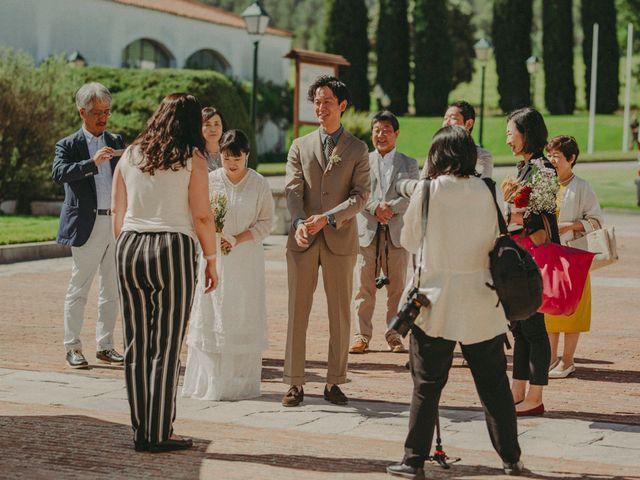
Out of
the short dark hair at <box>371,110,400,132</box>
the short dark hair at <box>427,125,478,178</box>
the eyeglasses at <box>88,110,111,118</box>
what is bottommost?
the short dark hair at <box>427,125,478,178</box>

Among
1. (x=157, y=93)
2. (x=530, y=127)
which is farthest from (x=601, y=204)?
(x=530, y=127)

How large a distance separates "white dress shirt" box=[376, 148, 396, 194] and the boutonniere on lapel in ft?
7.11

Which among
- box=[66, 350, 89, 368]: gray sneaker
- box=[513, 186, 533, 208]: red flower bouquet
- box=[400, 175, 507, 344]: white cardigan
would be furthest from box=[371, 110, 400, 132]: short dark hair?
box=[400, 175, 507, 344]: white cardigan

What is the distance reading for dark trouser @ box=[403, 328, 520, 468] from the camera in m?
5.65

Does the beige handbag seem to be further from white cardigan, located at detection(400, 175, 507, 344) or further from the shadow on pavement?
the shadow on pavement

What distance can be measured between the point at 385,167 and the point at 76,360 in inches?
122

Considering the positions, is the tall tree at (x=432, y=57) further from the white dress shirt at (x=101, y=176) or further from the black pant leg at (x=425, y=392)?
the black pant leg at (x=425, y=392)

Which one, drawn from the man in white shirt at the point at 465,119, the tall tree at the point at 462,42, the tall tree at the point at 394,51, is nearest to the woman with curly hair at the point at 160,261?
the man in white shirt at the point at 465,119

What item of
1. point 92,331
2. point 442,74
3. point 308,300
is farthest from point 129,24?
point 308,300

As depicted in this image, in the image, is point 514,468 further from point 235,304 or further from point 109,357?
point 109,357

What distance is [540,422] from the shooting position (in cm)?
706

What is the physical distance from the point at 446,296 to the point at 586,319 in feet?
11.1

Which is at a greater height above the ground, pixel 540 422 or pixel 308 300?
pixel 308 300

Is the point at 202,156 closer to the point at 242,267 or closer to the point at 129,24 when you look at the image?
the point at 242,267
